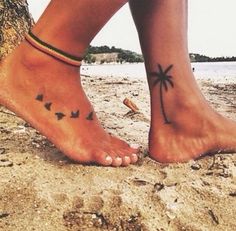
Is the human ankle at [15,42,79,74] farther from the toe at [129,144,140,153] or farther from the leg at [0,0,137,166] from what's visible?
the toe at [129,144,140,153]

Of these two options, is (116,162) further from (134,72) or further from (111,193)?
(134,72)

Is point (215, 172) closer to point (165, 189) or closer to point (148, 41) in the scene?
point (165, 189)

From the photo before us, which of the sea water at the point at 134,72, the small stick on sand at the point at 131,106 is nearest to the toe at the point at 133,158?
the small stick on sand at the point at 131,106

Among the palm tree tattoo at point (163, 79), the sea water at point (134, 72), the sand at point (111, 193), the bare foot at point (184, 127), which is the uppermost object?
the palm tree tattoo at point (163, 79)

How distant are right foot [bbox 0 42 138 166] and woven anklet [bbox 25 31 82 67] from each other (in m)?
0.02

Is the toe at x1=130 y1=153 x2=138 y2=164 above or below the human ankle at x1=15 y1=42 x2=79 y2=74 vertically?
below

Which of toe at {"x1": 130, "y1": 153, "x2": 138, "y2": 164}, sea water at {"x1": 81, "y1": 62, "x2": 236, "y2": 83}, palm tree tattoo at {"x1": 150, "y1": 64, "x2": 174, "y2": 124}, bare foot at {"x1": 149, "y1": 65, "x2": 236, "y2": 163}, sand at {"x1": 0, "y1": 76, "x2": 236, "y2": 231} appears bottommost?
sea water at {"x1": 81, "y1": 62, "x2": 236, "y2": 83}

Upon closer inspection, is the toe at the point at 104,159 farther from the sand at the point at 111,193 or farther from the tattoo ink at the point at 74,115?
the tattoo ink at the point at 74,115

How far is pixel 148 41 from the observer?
1536 mm

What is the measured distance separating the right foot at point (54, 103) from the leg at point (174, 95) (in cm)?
16

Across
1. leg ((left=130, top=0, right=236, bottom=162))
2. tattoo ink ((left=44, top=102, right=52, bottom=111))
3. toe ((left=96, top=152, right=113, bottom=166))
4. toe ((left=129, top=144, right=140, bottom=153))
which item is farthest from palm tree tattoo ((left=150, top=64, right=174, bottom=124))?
tattoo ink ((left=44, top=102, right=52, bottom=111))

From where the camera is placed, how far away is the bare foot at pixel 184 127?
152 cm

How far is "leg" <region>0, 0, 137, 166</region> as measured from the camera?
1399 millimetres

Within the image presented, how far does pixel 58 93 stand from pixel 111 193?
454 millimetres
